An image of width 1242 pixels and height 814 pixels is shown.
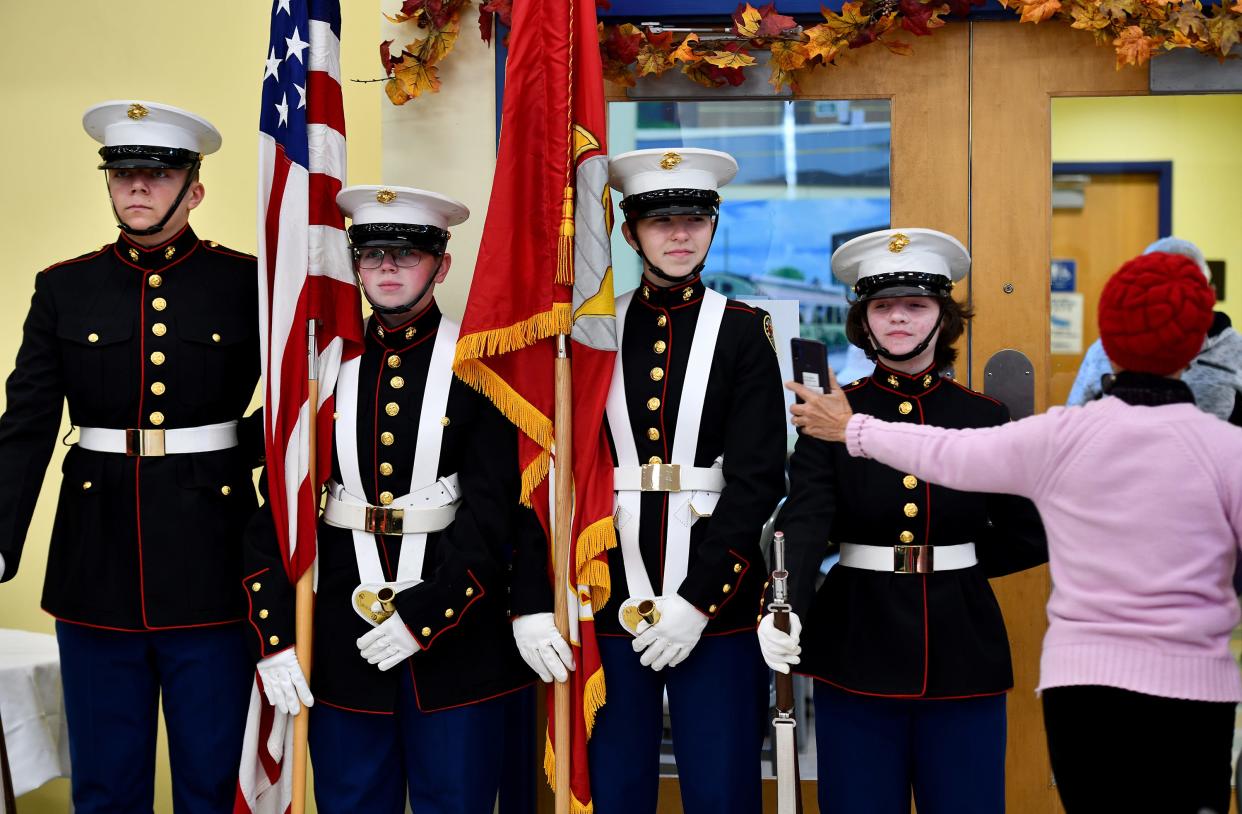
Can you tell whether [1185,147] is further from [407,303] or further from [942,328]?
[407,303]

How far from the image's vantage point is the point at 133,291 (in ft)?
9.21

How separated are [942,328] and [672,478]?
66 centimetres

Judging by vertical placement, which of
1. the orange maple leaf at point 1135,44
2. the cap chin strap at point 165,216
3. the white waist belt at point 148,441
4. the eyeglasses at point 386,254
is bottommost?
the white waist belt at point 148,441

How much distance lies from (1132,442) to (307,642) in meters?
1.75

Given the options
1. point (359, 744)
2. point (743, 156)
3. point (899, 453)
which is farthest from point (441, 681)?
point (743, 156)

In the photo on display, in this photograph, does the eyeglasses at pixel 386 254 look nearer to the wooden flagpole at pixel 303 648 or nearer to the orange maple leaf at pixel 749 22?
the wooden flagpole at pixel 303 648

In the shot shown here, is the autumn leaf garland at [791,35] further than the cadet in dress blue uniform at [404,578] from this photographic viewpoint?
A: Yes

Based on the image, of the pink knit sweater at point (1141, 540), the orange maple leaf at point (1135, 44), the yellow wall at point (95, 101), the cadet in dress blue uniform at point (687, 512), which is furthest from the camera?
the yellow wall at point (95, 101)

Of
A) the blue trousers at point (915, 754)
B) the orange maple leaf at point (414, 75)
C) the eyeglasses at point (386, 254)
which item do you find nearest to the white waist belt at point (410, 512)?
the eyeglasses at point (386, 254)

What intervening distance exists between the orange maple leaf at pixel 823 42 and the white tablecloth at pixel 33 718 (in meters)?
2.58

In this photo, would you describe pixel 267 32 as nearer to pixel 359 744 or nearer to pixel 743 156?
pixel 743 156

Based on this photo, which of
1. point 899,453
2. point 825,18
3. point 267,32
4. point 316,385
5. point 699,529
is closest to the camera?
point 899,453

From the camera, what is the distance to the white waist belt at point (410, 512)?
269cm

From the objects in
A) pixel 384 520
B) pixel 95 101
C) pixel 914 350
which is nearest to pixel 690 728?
pixel 384 520
